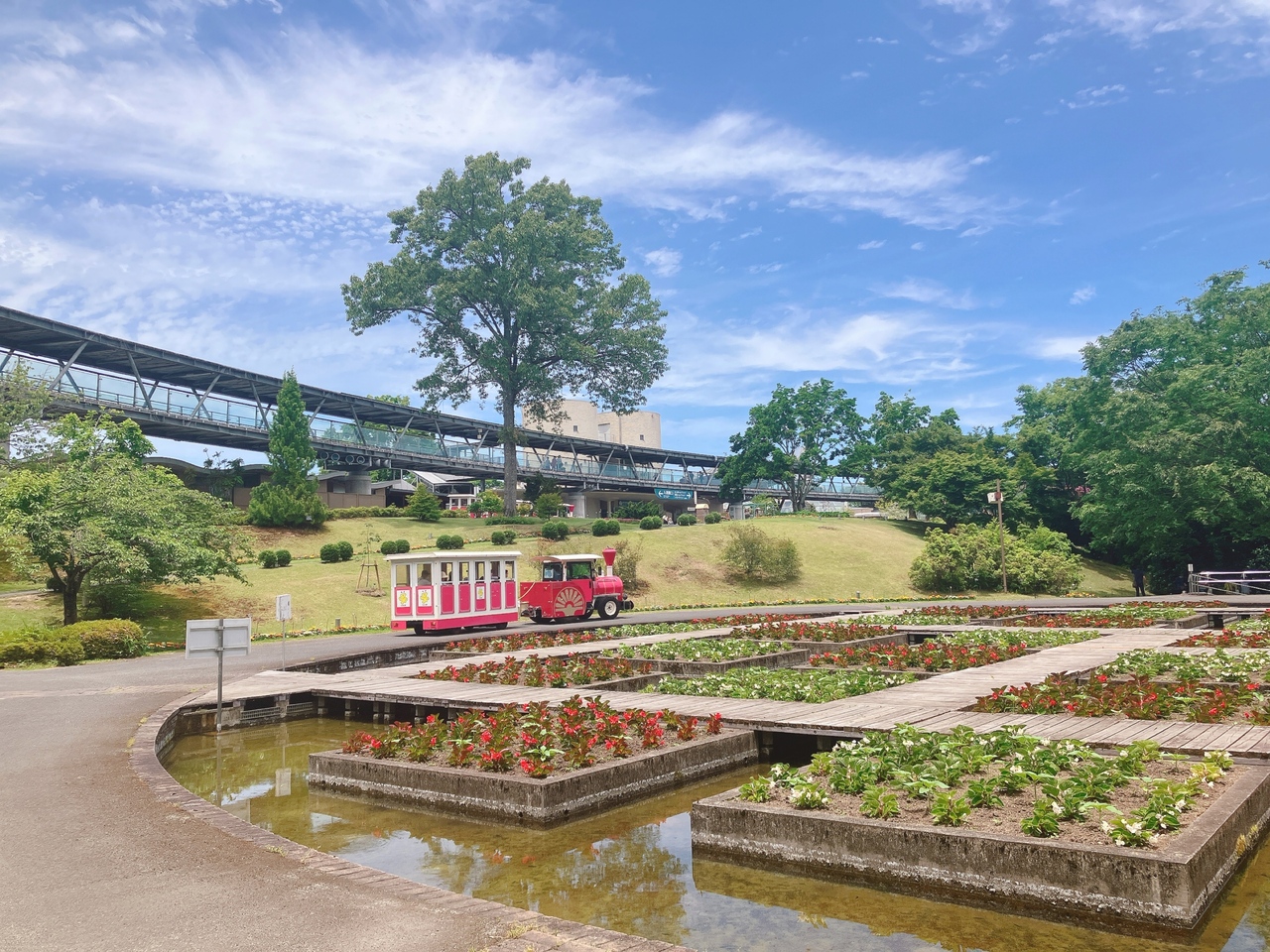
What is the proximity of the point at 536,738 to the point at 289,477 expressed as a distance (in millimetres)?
41795

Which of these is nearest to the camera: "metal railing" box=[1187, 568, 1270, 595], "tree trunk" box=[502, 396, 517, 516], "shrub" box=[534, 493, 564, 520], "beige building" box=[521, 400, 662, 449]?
"metal railing" box=[1187, 568, 1270, 595]

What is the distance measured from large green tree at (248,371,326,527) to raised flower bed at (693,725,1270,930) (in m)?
42.6

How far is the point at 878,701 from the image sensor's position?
38.7 feet

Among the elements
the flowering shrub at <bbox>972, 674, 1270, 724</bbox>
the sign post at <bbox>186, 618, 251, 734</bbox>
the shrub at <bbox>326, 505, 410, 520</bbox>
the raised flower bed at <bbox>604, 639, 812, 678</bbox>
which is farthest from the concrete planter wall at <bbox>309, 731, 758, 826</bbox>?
the shrub at <bbox>326, 505, 410, 520</bbox>

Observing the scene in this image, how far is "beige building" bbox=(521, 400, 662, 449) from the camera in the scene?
102312 mm

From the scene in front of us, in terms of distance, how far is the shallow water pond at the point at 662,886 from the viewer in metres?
5.63

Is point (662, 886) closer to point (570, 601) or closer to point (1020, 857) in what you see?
point (1020, 857)

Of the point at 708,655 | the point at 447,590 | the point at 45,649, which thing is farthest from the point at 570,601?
the point at 45,649

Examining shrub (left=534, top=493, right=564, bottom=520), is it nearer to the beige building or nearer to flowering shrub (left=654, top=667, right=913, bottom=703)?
flowering shrub (left=654, top=667, right=913, bottom=703)

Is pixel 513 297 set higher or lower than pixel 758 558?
higher

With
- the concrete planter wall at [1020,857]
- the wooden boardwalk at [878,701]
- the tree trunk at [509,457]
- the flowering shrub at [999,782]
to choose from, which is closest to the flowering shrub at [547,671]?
the wooden boardwalk at [878,701]

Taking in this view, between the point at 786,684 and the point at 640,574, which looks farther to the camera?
the point at 640,574

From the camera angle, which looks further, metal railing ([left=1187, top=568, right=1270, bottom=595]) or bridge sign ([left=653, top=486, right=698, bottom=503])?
bridge sign ([left=653, top=486, right=698, bottom=503])

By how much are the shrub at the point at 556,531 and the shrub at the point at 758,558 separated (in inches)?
347
